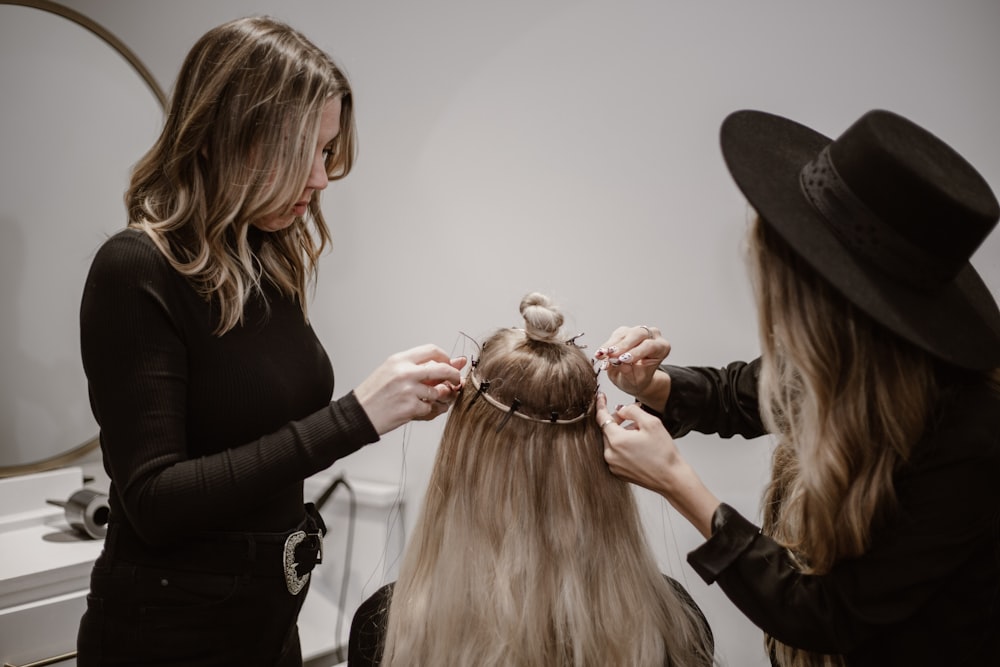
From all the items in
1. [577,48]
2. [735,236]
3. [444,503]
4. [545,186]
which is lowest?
[444,503]

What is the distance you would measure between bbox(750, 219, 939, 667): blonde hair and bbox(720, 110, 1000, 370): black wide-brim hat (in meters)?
0.04

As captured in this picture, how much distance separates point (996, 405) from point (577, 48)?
3.74ft

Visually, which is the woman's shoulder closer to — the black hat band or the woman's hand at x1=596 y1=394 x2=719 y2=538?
the woman's hand at x1=596 y1=394 x2=719 y2=538

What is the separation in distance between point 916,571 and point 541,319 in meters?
0.53

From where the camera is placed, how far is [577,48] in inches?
63.1

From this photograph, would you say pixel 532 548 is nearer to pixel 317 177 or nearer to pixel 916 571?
pixel 916 571

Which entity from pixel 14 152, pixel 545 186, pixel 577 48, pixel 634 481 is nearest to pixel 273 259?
pixel 634 481

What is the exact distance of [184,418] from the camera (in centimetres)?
91

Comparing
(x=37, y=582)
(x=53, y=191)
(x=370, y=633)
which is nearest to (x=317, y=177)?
(x=370, y=633)

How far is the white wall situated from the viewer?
1.32m

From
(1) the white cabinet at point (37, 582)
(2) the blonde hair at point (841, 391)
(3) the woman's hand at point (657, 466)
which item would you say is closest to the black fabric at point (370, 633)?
(3) the woman's hand at point (657, 466)

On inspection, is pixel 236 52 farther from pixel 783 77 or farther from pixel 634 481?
pixel 783 77

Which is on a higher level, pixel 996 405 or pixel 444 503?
pixel 996 405

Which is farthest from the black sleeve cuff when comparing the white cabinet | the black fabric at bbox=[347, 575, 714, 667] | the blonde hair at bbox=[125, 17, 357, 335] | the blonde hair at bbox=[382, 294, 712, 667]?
the white cabinet
